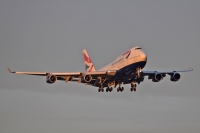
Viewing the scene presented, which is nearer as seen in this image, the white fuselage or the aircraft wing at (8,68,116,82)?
the white fuselage

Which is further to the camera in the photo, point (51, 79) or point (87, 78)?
point (87, 78)

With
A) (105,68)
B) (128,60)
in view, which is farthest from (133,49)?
(105,68)

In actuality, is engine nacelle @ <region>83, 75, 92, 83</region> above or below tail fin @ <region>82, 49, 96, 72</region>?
below

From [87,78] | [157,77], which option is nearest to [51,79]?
[87,78]

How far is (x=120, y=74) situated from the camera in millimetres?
107438

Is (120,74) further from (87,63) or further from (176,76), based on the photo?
(87,63)

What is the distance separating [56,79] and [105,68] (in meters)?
10.9

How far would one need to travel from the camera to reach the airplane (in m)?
106

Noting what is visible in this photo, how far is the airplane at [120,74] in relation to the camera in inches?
4168

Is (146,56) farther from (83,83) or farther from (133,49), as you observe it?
(83,83)

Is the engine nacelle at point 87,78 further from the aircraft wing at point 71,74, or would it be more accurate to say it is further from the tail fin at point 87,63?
the tail fin at point 87,63

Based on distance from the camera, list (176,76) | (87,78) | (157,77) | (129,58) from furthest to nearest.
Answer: (176,76) < (157,77) < (87,78) < (129,58)

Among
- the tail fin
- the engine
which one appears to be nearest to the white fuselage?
the engine

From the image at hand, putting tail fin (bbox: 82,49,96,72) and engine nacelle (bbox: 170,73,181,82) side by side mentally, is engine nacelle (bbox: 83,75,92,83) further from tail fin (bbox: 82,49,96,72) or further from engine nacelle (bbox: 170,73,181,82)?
tail fin (bbox: 82,49,96,72)
